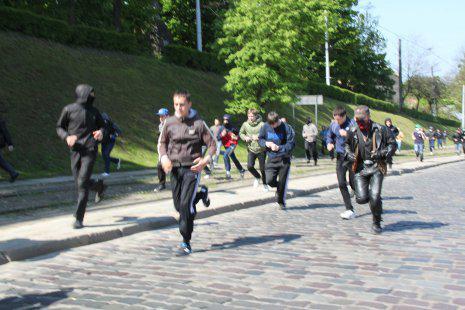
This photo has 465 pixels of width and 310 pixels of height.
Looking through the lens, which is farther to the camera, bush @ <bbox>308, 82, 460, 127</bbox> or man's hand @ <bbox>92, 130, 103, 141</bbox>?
bush @ <bbox>308, 82, 460, 127</bbox>

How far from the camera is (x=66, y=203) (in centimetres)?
1113

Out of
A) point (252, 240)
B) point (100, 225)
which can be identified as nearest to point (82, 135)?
point (100, 225)

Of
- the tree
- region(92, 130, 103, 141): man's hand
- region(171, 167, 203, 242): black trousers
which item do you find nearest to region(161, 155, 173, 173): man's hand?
region(171, 167, 203, 242): black trousers

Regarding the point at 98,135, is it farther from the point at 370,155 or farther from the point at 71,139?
the point at 370,155

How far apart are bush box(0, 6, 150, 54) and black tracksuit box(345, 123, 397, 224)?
780 inches

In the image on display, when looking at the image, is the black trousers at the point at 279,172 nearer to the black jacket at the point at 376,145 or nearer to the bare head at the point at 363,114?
the black jacket at the point at 376,145

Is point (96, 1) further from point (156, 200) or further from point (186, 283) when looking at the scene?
point (186, 283)

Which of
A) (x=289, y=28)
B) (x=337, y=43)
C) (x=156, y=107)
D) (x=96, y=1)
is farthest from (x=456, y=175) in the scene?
(x=337, y=43)

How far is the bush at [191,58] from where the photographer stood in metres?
32.9

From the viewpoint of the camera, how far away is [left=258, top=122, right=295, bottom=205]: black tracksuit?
10656 mm

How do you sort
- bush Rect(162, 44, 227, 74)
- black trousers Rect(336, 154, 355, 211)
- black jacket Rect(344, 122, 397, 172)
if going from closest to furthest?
black jacket Rect(344, 122, 397, 172), black trousers Rect(336, 154, 355, 211), bush Rect(162, 44, 227, 74)

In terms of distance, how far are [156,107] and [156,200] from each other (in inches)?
544

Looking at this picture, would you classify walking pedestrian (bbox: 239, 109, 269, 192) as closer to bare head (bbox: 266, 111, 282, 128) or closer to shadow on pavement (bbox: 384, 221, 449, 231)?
bare head (bbox: 266, 111, 282, 128)

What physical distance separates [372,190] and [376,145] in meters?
0.60
